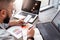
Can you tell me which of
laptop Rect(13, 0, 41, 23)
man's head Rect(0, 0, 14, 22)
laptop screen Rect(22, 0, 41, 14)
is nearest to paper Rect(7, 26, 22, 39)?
man's head Rect(0, 0, 14, 22)

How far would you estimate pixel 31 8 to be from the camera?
159 cm

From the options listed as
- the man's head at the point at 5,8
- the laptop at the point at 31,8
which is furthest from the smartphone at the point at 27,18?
the man's head at the point at 5,8

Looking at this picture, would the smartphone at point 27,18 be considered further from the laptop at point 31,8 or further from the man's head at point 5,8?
the man's head at point 5,8

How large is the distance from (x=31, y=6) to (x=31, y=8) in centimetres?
3

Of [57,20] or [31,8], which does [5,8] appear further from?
[57,20]

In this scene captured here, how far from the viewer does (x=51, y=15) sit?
1.75m

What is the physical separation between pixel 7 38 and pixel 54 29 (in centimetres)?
76

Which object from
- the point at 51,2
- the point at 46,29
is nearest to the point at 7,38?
the point at 46,29

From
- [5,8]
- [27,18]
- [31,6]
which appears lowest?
[27,18]

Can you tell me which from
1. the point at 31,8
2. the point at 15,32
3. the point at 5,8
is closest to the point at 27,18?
the point at 31,8

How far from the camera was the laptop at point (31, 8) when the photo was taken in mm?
1495

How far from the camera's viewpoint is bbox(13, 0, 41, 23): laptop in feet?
4.91

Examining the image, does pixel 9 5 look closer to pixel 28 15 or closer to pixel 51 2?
pixel 28 15

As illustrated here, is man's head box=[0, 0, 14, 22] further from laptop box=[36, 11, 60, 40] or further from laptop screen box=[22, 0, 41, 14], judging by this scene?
laptop screen box=[22, 0, 41, 14]
